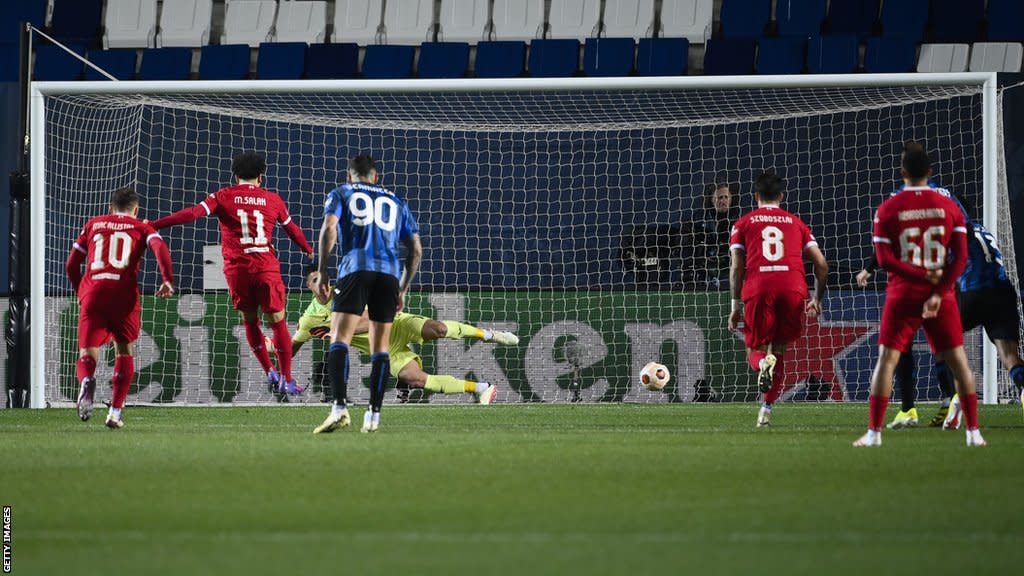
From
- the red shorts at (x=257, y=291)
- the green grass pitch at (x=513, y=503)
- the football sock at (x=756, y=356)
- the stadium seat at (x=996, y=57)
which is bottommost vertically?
the green grass pitch at (x=513, y=503)

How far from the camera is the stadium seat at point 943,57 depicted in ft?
58.5

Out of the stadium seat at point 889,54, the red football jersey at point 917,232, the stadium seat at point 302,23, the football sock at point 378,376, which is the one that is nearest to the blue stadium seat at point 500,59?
the stadium seat at point 302,23

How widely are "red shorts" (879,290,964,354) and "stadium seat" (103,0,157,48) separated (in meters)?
15.5

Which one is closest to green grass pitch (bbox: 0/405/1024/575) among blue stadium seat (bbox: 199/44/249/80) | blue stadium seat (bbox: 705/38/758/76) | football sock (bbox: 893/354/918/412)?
football sock (bbox: 893/354/918/412)

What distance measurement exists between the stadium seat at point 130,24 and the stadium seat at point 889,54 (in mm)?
10403

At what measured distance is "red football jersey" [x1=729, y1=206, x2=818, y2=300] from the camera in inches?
345

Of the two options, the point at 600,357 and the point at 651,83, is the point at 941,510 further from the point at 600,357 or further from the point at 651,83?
the point at 600,357

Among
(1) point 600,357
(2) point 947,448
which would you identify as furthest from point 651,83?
(2) point 947,448

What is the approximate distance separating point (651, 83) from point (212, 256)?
4.99 m

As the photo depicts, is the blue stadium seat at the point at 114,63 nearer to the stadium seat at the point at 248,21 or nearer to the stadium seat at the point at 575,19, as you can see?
the stadium seat at the point at 248,21

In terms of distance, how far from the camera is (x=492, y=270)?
14961 mm

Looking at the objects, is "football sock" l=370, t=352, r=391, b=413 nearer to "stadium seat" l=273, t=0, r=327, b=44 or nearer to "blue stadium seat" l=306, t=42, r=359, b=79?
"blue stadium seat" l=306, t=42, r=359, b=79

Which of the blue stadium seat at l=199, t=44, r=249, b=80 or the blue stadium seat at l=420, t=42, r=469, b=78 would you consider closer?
the blue stadium seat at l=420, t=42, r=469, b=78

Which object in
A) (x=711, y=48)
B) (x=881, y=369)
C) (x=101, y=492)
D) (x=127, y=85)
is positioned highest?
(x=711, y=48)
